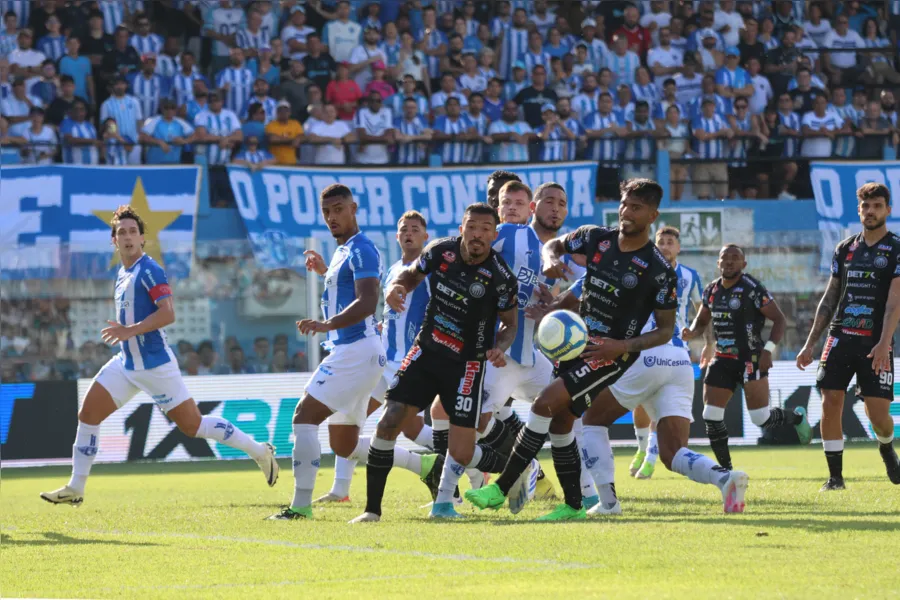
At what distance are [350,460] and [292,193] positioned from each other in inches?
411

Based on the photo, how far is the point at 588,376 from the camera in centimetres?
861

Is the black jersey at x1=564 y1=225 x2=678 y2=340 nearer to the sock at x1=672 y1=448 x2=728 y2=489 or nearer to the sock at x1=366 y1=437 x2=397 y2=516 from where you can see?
the sock at x1=672 y1=448 x2=728 y2=489

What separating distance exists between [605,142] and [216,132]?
6.15 metres

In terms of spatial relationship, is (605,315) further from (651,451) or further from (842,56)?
(842,56)

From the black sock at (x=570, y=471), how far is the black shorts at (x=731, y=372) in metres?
4.53

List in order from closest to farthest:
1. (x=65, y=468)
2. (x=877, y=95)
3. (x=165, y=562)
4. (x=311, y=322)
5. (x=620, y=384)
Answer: (x=165, y=562)
(x=311, y=322)
(x=620, y=384)
(x=65, y=468)
(x=877, y=95)

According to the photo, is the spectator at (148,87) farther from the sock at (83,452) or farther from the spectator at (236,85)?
the sock at (83,452)

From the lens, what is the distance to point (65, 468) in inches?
707

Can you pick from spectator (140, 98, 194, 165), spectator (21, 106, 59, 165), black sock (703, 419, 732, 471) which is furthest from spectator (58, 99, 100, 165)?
black sock (703, 419, 732, 471)

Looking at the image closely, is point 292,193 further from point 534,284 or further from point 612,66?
point 534,284

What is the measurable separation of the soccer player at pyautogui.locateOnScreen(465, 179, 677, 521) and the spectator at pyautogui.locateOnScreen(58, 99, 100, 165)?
44.0ft

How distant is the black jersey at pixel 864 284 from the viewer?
35.7 ft

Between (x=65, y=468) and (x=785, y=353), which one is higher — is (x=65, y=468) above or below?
below

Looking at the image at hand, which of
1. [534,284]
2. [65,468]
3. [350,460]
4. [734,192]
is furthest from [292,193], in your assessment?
[534,284]
